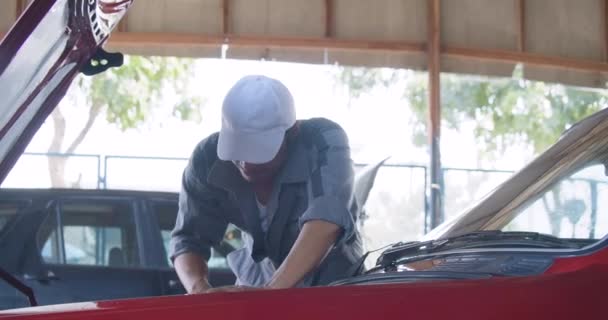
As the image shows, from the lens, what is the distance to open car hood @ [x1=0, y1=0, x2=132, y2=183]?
2.32 meters

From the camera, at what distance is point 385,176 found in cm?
1173

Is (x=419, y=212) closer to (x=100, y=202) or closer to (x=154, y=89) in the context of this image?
(x=100, y=202)

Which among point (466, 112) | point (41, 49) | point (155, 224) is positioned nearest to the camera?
point (41, 49)

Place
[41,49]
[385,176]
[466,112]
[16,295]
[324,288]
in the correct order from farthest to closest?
[466,112]
[385,176]
[16,295]
[41,49]
[324,288]

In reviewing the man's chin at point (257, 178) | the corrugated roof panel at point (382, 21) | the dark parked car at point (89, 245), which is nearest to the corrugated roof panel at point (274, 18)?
the corrugated roof panel at point (382, 21)

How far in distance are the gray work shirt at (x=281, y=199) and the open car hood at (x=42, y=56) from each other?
0.66 m

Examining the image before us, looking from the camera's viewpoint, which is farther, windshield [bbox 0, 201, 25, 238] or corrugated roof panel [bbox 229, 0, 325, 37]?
corrugated roof panel [bbox 229, 0, 325, 37]

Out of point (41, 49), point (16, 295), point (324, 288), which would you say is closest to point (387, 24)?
point (16, 295)

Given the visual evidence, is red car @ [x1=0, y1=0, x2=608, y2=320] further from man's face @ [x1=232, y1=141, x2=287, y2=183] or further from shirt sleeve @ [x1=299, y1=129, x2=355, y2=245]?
man's face @ [x1=232, y1=141, x2=287, y2=183]

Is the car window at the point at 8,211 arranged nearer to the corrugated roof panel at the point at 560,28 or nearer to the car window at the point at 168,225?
the car window at the point at 168,225

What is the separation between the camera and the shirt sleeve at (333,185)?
2982 millimetres

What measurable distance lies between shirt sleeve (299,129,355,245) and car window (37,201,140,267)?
12.5 feet

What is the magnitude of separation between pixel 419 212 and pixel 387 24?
2564mm

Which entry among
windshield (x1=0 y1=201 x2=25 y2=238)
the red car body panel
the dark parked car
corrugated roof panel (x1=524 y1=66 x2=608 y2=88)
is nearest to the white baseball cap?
the red car body panel
